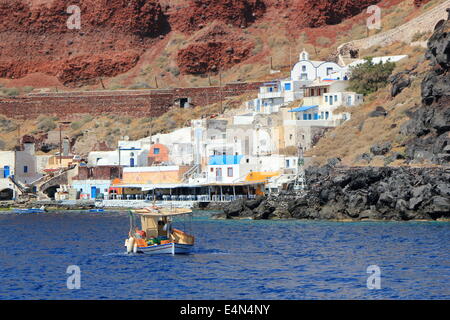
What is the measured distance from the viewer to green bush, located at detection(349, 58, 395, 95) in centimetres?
10306

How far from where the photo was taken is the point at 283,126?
97438 mm

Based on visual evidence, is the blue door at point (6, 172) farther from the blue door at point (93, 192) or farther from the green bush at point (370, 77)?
the green bush at point (370, 77)

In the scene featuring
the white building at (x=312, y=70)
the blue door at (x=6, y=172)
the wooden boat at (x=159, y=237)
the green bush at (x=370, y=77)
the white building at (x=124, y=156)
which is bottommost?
the wooden boat at (x=159, y=237)

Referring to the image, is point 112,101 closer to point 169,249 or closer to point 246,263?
point 169,249

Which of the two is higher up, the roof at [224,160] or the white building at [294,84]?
the white building at [294,84]

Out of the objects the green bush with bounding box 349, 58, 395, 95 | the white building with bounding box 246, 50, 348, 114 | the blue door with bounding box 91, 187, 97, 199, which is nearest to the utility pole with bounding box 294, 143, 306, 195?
the green bush with bounding box 349, 58, 395, 95

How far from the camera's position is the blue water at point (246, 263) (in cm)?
4347

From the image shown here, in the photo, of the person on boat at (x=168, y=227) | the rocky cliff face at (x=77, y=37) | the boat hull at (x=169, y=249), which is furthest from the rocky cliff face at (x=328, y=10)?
the boat hull at (x=169, y=249)

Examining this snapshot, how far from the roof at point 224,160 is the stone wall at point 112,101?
80.2 feet

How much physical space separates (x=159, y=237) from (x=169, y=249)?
959 millimetres

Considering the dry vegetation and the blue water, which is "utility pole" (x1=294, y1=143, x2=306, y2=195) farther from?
the blue water

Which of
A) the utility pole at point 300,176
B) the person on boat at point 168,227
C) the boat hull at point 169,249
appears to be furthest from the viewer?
the utility pole at point 300,176
